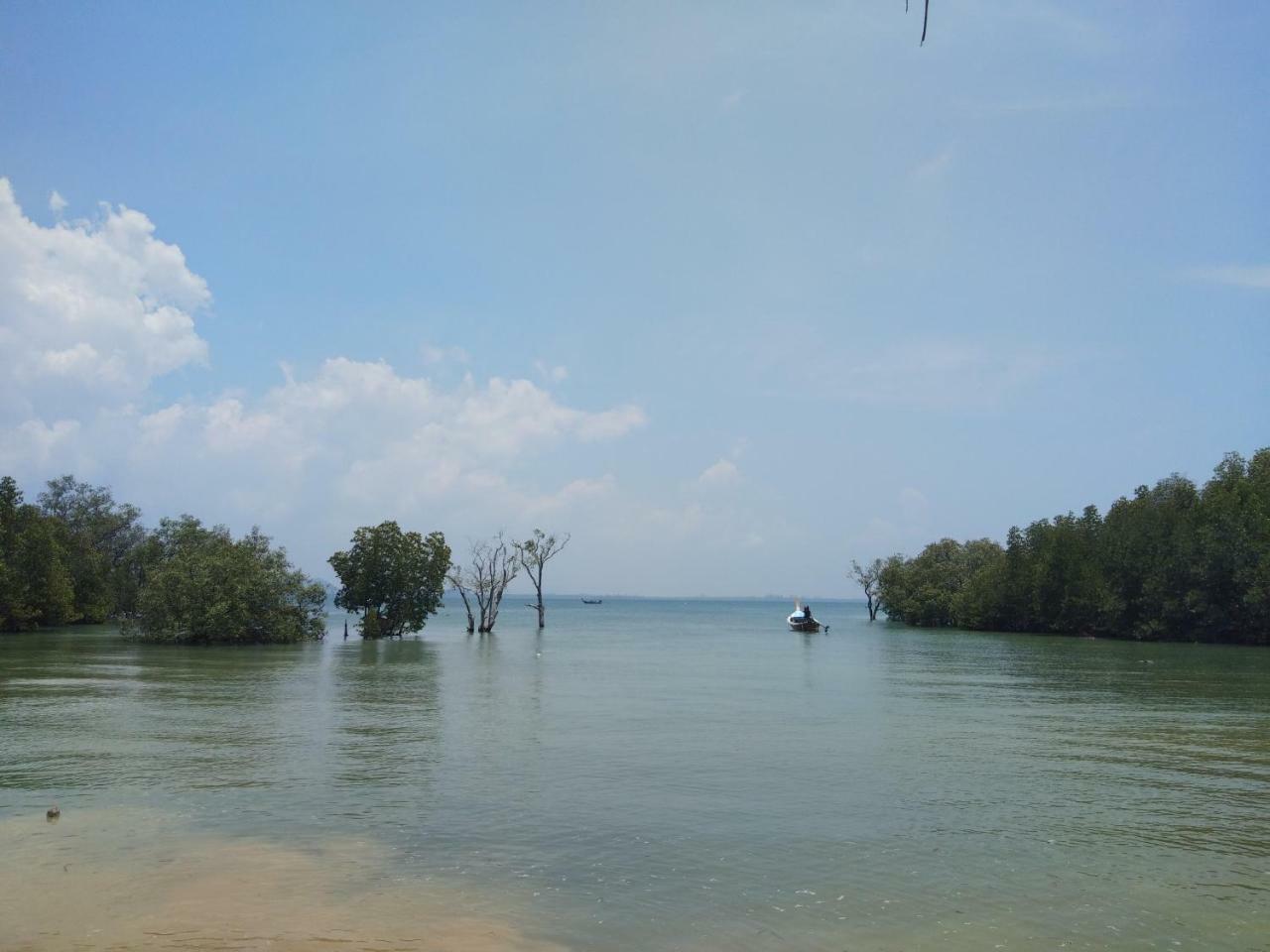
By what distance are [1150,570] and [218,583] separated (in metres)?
76.4

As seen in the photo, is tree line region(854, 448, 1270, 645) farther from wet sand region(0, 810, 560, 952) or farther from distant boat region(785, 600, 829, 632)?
wet sand region(0, 810, 560, 952)

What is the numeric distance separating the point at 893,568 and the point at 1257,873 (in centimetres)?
12213

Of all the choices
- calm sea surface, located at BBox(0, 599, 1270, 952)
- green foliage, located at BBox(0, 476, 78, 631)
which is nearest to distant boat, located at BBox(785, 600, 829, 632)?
calm sea surface, located at BBox(0, 599, 1270, 952)

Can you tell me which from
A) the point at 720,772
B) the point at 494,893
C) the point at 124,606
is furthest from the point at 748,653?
the point at 124,606

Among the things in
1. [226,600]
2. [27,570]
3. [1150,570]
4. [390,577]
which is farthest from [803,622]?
[27,570]

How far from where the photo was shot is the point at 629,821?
16.2m

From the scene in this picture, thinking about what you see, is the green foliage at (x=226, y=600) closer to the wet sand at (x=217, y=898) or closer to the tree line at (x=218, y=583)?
the tree line at (x=218, y=583)

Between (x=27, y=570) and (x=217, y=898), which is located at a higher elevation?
(x=27, y=570)

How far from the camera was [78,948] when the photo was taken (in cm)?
1050

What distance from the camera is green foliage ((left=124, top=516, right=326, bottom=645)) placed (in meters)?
64.1

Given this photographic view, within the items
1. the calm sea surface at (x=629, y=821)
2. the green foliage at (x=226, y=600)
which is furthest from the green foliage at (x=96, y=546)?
the calm sea surface at (x=629, y=821)

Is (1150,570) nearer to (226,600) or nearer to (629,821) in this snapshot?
(226,600)

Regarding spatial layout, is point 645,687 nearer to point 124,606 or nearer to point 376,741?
point 376,741

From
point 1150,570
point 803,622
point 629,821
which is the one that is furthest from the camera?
point 803,622
